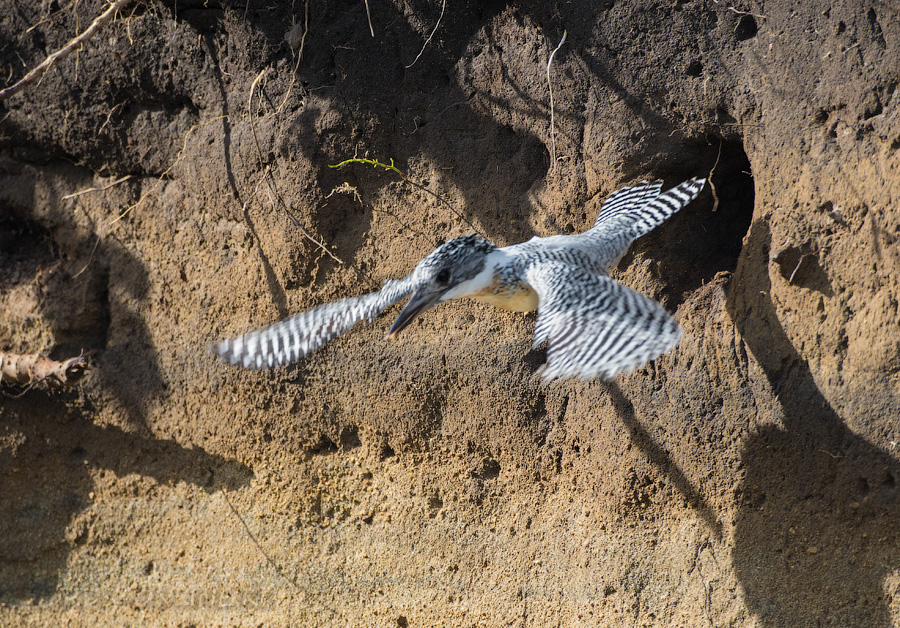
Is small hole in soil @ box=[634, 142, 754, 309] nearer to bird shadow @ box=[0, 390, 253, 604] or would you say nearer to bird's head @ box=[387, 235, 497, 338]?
bird's head @ box=[387, 235, 497, 338]

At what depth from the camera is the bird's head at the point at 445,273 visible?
244 cm

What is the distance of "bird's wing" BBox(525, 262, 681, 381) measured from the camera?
206cm

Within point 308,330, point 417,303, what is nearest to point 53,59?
point 308,330

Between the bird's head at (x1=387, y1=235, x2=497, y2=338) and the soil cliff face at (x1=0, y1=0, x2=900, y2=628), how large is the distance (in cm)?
60

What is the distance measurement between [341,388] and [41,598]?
6.71 ft

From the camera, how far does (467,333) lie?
3143 millimetres

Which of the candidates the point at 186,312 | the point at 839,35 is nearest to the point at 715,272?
the point at 839,35

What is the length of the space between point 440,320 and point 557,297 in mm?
953

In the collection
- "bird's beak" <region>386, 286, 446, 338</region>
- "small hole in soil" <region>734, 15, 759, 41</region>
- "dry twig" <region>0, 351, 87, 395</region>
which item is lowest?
"dry twig" <region>0, 351, 87, 395</region>

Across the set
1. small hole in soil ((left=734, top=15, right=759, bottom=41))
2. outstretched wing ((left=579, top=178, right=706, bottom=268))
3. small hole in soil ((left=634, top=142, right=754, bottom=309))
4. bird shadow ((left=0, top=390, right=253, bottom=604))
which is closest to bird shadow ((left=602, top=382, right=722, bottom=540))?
small hole in soil ((left=634, top=142, right=754, bottom=309))

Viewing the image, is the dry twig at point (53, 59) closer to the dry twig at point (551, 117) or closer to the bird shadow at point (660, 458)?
the dry twig at point (551, 117)

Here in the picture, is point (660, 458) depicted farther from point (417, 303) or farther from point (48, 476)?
point (48, 476)

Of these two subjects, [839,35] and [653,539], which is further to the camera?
[653,539]

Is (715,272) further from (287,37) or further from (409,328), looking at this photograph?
(287,37)
